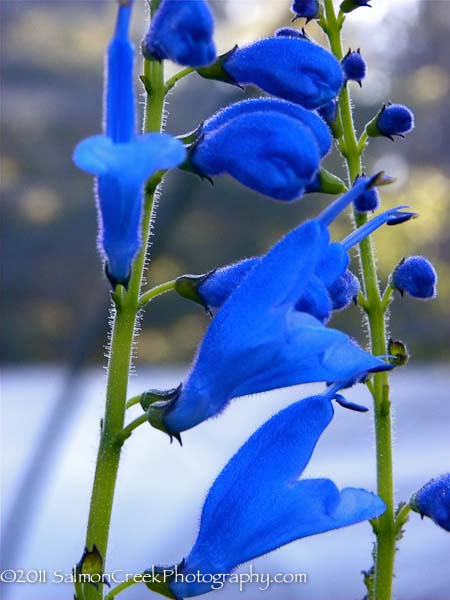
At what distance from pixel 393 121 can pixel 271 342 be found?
180 millimetres

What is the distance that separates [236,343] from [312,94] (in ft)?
0.36

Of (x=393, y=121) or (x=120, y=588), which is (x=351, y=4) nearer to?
(x=393, y=121)

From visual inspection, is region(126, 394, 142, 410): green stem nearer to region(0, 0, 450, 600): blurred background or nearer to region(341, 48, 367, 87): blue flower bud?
region(341, 48, 367, 87): blue flower bud

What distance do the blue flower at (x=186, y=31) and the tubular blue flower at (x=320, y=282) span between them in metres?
0.09

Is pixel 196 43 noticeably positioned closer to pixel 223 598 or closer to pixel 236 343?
pixel 236 343

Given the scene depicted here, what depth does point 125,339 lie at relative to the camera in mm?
365

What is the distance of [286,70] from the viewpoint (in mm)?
377

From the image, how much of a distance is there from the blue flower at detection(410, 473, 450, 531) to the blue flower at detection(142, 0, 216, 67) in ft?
0.74

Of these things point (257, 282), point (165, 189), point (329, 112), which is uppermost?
point (165, 189)

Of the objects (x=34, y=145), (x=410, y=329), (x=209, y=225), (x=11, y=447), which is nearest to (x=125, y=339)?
(x=11, y=447)

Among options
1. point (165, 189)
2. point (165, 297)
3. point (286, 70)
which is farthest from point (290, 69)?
point (165, 297)

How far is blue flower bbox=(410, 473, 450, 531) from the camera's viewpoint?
0.41 meters

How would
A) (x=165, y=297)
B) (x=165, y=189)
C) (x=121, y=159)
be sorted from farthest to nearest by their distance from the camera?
1. (x=165, y=297)
2. (x=165, y=189)
3. (x=121, y=159)

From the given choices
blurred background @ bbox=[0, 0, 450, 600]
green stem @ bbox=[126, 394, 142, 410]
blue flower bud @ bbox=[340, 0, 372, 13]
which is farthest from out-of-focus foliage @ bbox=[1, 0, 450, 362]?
green stem @ bbox=[126, 394, 142, 410]
